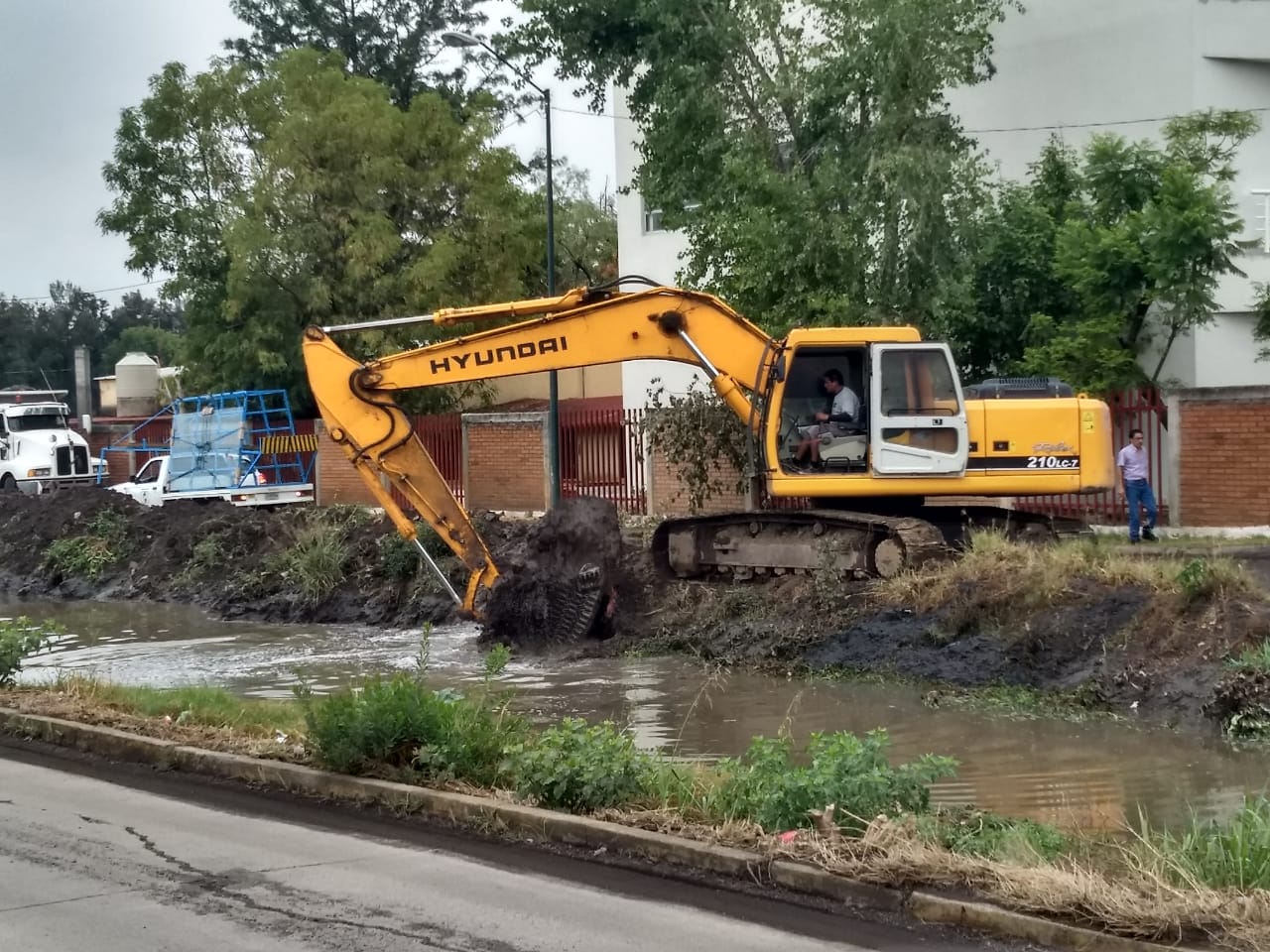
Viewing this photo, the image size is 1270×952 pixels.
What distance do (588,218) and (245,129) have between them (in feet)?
73.8

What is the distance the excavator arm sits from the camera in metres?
16.6

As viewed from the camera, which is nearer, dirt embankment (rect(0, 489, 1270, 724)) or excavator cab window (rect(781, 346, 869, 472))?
dirt embankment (rect(0, 489, 1270, 724))

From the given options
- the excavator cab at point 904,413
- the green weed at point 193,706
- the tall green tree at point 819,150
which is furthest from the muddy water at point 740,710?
the tall green tree at point 819,150

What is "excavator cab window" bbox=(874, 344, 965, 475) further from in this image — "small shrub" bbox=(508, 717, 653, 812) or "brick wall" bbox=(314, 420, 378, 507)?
"brick wall" bbox=(314, 420, 378, 507)

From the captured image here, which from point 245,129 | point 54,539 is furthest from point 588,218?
point 54,539

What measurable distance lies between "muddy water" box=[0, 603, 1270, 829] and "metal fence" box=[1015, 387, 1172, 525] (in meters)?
8.96

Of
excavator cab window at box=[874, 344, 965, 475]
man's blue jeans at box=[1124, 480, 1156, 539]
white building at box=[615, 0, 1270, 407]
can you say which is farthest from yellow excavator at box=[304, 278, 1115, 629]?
white building at box=[615, 0, 1270, 407]

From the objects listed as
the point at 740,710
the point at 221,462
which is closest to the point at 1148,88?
the point at 740,710

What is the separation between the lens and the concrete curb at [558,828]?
617cm

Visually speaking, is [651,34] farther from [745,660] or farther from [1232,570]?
[1232,570]

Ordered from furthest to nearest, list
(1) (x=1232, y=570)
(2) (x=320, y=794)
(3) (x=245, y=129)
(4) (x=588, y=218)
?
(4) (x=588, y=218)
(3) (x=245, y=129)
(1) (x=1232, y=570)
(2) (x=320, y=794)

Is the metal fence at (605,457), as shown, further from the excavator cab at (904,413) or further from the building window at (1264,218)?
the building window at (1264,218)

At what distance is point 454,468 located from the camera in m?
31.5

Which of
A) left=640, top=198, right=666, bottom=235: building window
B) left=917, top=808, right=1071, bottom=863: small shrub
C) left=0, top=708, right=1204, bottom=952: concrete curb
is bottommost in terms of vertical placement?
left=0, top=708, right=1204, bottom=952: concrete curb
